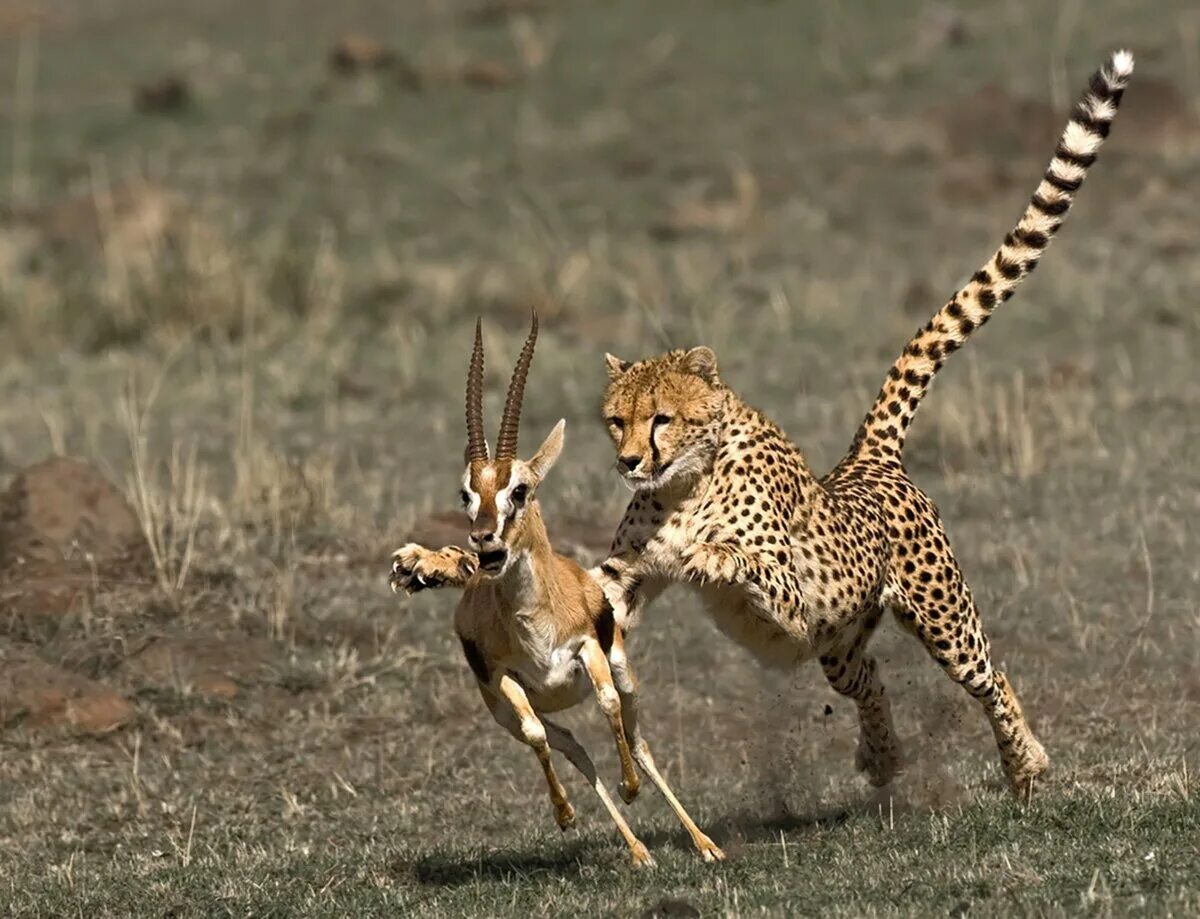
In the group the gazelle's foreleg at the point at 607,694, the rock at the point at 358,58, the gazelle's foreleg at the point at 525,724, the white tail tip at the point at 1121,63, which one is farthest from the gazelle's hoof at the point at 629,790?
the rock at the point at 358,58

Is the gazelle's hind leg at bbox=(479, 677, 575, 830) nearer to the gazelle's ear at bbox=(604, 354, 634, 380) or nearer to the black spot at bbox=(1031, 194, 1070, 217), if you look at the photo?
the gazelle's ear at bbox=(604, 354, 634, 380)

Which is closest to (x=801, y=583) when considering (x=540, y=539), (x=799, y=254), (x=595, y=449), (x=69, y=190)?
(x=540, y=539)

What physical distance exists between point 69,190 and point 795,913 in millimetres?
17057

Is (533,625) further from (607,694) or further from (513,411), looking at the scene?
(513,411)

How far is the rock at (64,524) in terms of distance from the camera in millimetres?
11125

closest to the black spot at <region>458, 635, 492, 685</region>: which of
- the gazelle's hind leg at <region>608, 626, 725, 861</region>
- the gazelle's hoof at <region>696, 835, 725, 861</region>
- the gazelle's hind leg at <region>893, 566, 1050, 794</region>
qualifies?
the gazelle's hind leg at <region>608, 626, 725, 861</region>

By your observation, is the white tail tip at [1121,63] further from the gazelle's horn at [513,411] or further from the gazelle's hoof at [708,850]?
the gazelle's hoof at [708,850]

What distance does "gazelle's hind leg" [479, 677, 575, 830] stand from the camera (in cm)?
696

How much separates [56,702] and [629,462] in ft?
12.2

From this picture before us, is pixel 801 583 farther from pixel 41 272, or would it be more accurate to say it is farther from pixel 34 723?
pixel 41 272

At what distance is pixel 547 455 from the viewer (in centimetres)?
698

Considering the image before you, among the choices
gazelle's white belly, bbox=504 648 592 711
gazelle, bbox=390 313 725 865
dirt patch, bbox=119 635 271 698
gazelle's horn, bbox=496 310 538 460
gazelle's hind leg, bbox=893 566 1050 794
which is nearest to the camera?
gazelle's horn, bbox=496 310 538 460

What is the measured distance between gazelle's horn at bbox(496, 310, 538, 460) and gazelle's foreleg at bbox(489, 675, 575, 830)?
727 mm

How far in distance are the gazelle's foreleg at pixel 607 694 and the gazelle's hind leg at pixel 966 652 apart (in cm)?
135
